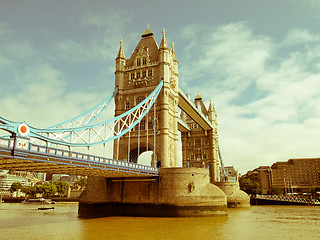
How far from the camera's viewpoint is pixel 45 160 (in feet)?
71.0

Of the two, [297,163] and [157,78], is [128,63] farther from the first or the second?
Answer: [297,163]

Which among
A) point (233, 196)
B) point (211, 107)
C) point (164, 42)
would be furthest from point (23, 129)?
point (211, 107)

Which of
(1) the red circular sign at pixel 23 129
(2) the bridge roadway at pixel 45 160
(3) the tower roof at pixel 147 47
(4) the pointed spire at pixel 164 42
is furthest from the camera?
(3) the tower roof at pixel 147 47

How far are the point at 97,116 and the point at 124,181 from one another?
9.49m

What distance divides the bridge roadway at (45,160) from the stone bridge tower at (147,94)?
35.5 ft

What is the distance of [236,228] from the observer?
26.1 meters

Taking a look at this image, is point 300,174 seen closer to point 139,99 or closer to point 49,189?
point 49,189

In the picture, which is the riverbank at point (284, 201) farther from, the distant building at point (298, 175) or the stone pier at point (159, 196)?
the distant building at point (298, 175)

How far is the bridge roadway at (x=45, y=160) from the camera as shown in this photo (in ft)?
60.6

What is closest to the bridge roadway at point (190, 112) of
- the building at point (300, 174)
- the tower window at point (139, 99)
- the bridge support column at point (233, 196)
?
the tower window at point (139, 99)

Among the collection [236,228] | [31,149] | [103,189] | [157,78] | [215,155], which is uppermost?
[157,78]

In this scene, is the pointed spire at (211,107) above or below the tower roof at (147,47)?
below

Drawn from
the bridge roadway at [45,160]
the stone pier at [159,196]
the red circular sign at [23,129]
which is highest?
the red circular sign at [23,129]

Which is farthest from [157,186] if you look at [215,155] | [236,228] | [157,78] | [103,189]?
[215,155]
